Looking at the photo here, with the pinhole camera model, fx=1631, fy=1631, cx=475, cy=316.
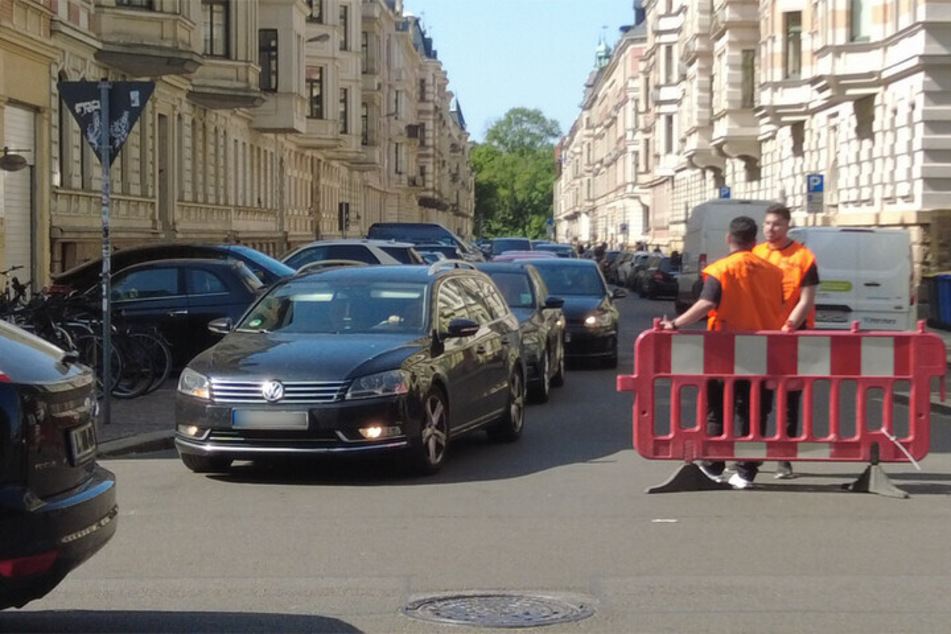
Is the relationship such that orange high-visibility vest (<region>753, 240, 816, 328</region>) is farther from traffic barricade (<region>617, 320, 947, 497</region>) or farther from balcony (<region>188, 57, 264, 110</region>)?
balcony (<region>188, 57, 264, 110</region>)

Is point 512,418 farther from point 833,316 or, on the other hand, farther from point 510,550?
point 833,316

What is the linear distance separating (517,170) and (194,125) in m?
140

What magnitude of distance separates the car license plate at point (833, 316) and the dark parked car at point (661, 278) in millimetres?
26589

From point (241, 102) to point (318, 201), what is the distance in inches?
1011

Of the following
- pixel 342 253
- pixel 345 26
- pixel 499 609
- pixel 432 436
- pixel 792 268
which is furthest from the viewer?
pixel 345 26

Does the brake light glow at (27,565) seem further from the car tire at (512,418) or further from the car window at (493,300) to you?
the car window at (493,300)

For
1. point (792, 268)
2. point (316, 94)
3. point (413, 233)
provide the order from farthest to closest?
point (316, 94) < point (413, 233) < point (792, 268)

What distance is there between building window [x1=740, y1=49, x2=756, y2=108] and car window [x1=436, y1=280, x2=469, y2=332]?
48285 mm

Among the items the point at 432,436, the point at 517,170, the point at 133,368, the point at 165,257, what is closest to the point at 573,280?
the point at 165,257

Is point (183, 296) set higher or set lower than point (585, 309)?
higher

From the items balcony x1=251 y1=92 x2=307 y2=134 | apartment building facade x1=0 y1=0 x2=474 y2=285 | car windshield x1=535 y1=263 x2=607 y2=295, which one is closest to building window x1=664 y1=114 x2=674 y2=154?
apartment building facade x1=0 y1=0 x2=474 y2=285

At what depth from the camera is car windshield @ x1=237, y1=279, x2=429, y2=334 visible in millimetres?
12484

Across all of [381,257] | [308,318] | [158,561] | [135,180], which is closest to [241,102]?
[135,180]

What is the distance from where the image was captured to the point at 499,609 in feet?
24.1
